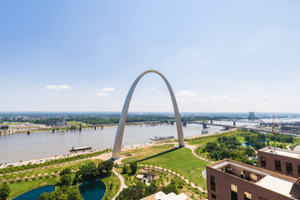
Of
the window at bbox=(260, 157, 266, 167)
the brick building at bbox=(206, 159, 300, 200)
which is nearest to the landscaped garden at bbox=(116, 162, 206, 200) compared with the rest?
the brick building at bbox=(206, 159, 300, 200)

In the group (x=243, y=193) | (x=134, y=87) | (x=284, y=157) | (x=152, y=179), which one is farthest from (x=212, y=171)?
(x=134, y=87)

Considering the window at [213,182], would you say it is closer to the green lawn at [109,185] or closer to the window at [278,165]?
the window at [278,165]

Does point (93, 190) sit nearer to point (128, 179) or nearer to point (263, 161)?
point (128, 179)

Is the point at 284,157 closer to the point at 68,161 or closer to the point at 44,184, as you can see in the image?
the point at 44,184

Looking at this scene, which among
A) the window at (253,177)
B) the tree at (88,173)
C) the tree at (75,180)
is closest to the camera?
the window at (253,177)

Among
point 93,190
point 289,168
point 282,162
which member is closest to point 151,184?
point 93,190

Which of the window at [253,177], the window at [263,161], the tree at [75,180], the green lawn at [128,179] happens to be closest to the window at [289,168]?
the window at [263,161]

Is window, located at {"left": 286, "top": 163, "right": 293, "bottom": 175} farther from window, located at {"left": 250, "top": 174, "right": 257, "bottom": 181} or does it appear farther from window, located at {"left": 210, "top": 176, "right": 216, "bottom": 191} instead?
window, located at {"left": 210, "top": 176, "right": 216, "bottom": 191}
